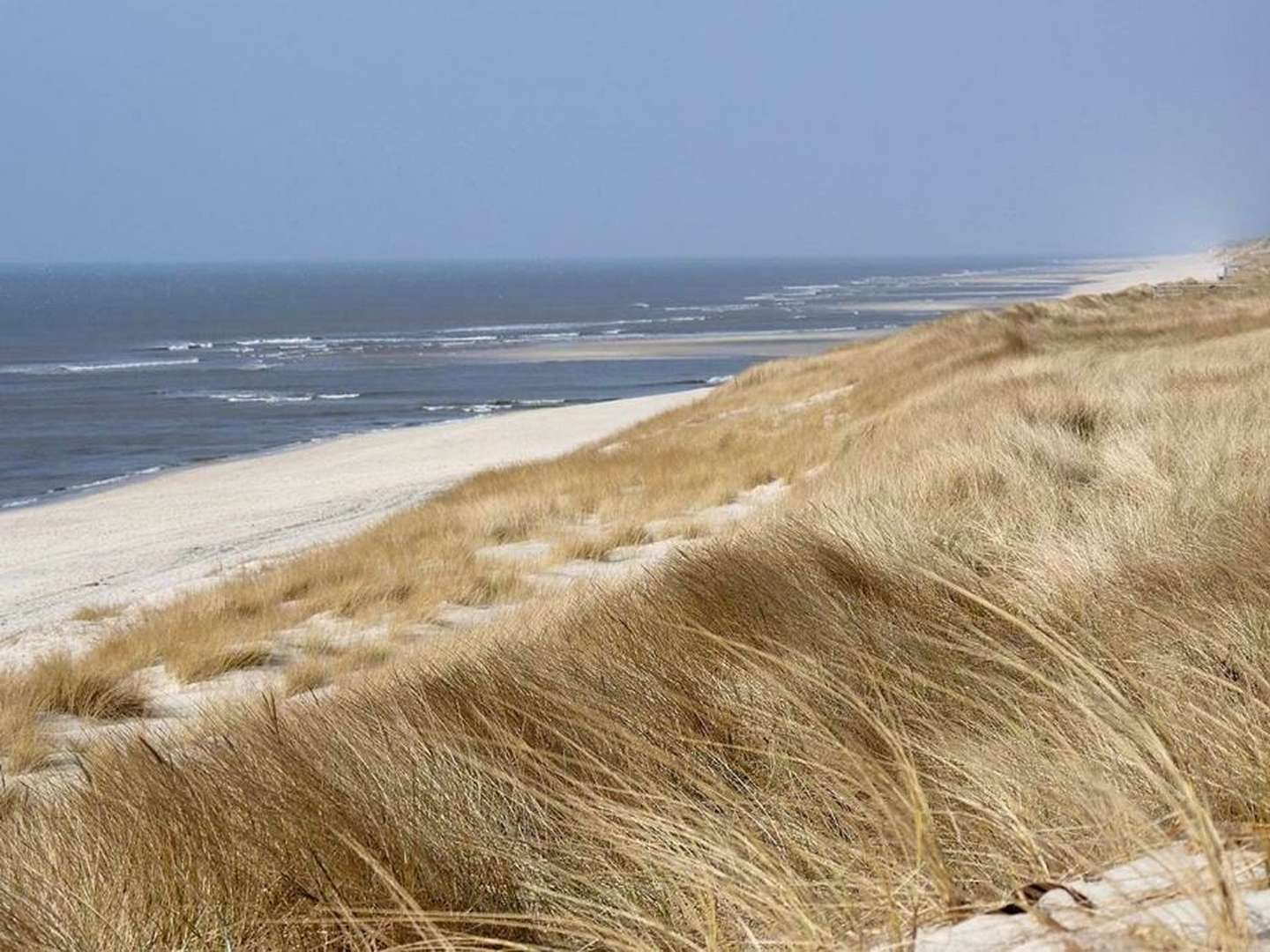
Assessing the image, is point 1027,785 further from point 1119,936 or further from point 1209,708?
point 1119,936

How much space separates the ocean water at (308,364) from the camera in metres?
29.7

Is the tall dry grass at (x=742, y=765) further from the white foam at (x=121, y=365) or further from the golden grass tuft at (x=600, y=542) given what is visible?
the white foam at (x=121, y=365)

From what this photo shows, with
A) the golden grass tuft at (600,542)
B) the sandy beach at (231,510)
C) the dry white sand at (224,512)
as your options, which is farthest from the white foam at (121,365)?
the golden grass tuft at (600,542)

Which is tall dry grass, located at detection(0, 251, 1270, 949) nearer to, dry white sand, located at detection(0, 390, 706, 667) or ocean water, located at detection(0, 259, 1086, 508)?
dry white sand, located at detection(0, 390, 706, 667)

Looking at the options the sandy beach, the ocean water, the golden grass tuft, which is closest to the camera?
the golden grass tuft

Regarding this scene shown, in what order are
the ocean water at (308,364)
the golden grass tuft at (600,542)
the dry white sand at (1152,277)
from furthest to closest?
the dry white sand at (1152,277) < the ocean water at (308,364) < the golden grass tuft at (600,542)

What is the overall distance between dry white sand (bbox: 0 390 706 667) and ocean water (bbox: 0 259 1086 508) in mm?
2502

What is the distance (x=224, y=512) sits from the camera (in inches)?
732

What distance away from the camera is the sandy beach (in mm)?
12656

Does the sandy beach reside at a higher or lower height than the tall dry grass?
lower

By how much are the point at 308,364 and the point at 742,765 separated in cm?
5001

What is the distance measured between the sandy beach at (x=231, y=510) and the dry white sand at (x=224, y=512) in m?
0.03

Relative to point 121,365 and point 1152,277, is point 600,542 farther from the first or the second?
point 1152,277

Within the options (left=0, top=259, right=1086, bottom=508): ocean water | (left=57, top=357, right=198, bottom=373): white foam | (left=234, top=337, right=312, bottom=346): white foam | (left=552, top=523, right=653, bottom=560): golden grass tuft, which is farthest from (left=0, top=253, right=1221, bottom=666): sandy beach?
(left=234, top=337, right=312, bottom=346): white foam
